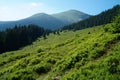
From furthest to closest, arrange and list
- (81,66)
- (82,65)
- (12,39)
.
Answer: (12,39), (82,65), (81,66)

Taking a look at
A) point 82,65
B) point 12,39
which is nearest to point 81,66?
point 82,65

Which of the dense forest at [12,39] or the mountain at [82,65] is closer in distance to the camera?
the mountain at [82,65]

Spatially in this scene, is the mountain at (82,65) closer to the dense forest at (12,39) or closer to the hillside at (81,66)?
the hillside at (81,66)

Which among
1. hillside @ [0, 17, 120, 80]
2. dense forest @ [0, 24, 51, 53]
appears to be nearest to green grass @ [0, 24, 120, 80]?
hillside @ [0, 17, 120, 80]

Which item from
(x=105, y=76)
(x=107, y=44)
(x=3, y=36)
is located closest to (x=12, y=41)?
(x=3, y=36)

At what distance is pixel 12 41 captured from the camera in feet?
461

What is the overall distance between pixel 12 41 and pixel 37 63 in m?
106

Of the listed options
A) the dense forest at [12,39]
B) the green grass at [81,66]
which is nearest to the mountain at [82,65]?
the green grass at [81,66]

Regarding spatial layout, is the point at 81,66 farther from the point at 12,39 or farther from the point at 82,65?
the point at 12,39

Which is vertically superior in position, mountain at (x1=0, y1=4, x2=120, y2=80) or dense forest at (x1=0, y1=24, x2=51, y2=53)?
mountain at (x1=0, y1=4, x2=120, y2=80)

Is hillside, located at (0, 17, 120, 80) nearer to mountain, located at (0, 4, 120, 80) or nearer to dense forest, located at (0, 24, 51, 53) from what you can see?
mountain, located at (0, 4, 120, 80)

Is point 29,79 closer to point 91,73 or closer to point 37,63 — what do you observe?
point 37,63

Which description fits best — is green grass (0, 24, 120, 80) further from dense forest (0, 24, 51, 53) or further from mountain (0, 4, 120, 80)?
dense forest (0, 24, 51, 53)

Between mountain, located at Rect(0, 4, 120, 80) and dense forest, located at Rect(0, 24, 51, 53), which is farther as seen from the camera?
dense forest, located at Rect(0, 24, 51, 53)
